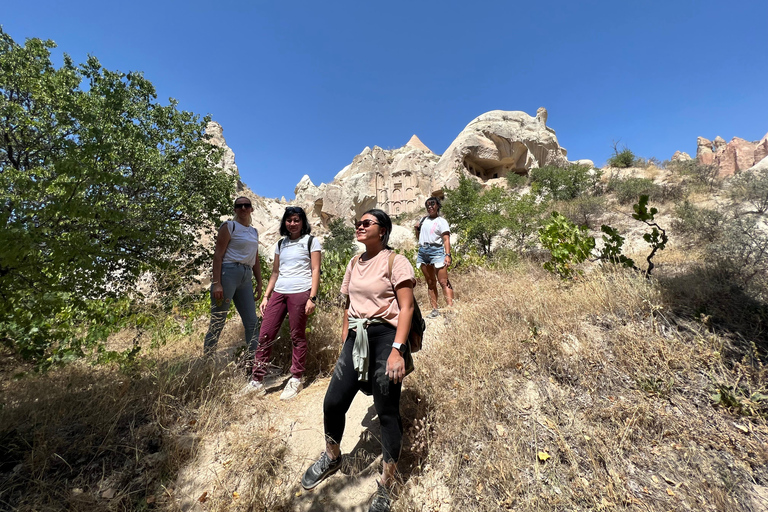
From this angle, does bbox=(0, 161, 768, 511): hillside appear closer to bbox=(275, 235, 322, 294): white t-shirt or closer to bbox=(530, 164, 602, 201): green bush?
bbox=(275, 235, 322, 294): white t-shirt

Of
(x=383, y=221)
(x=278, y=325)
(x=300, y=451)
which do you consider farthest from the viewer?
(x=278, y=325)

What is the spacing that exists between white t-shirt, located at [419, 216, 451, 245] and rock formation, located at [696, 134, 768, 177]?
1885 inches

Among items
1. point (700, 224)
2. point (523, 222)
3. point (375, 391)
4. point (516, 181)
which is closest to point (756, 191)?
point (700, 224)

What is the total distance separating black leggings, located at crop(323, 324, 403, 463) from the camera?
5.01 feet

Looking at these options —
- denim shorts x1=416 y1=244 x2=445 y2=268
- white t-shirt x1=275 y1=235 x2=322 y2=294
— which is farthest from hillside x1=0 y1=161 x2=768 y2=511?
denim shorts x1=416 y1=244 x2=445 y2=268

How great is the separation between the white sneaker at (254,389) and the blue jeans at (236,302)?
0.96 ft

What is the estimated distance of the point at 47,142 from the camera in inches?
272

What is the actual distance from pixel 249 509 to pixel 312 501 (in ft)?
1.08

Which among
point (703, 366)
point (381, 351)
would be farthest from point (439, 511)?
point (703, 366)

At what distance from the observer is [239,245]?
2809 millimetres

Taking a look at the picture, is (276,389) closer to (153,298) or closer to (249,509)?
(249,509)

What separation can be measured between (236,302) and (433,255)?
262cm

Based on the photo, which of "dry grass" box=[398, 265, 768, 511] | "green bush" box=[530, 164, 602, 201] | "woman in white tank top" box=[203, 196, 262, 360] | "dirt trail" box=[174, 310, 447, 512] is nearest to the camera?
"dry grass" box=[398, 265, 768, 511]

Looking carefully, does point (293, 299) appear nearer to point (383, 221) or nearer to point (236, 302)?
point (236, 302)
